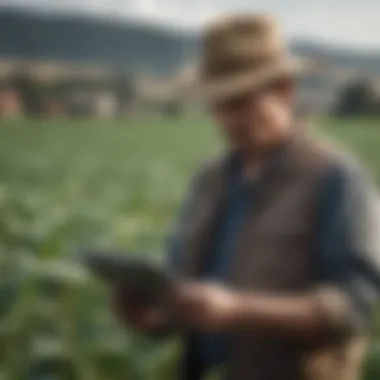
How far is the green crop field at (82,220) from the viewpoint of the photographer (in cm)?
129

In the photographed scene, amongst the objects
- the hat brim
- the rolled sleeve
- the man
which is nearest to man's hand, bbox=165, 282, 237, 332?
the man

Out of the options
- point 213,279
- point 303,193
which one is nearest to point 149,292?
point 213,279

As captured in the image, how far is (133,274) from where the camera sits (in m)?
1.20

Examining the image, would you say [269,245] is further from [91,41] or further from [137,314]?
[91,41]

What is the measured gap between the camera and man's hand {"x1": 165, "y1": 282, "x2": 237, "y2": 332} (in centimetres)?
123

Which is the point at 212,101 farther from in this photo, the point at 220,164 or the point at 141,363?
the point at 141,363

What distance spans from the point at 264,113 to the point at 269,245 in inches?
5.9

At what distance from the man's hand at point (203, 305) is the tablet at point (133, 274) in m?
0.02

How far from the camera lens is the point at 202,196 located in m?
1.29

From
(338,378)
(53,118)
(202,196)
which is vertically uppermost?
(53,118)

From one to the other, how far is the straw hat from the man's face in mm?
13

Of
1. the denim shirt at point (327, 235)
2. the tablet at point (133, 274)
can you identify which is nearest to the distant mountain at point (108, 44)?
the denim shirt at point (327, 235)

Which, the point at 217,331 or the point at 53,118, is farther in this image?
the point at 53,118

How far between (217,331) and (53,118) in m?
0.36
